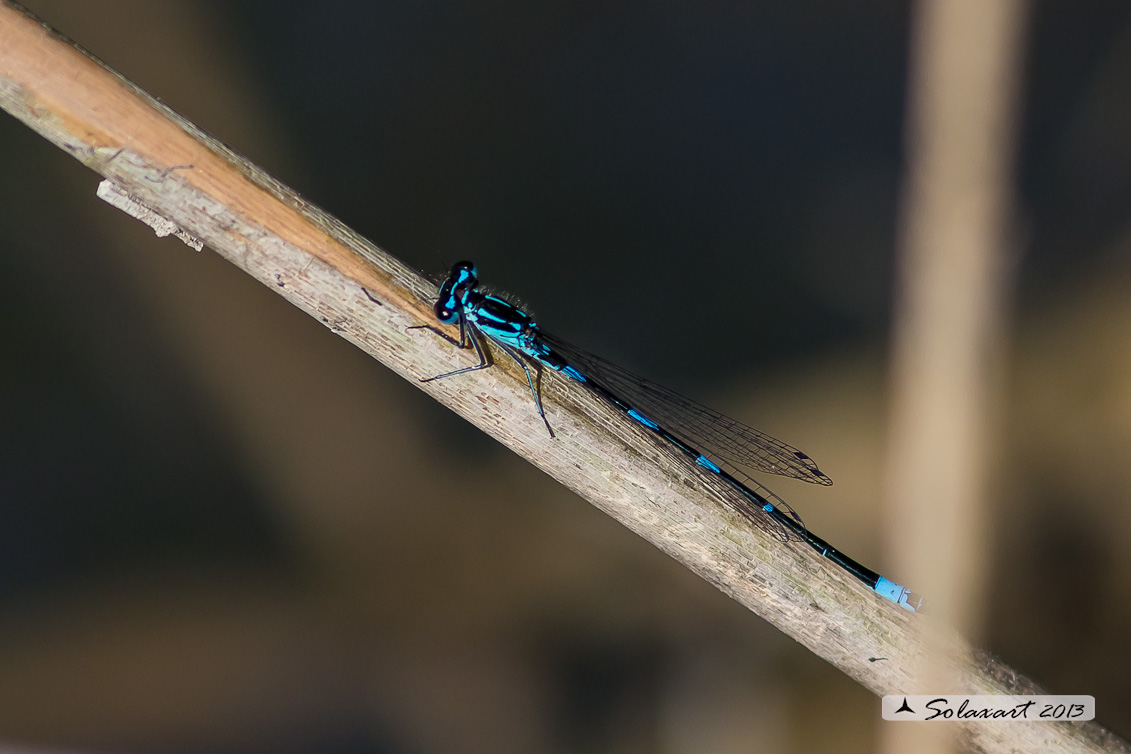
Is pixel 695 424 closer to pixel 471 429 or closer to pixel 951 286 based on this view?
pixel 471 429

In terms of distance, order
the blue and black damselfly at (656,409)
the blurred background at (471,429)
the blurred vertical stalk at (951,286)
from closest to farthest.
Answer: the blue and black damselfly at (656,409) < the blurred background at (471,429) < the blurred vertical stalk at (951,286)

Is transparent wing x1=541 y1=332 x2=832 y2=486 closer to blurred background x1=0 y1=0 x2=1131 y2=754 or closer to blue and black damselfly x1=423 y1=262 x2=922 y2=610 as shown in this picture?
blue and black damselfly x1=423 y1=262 x2=922 y2=610

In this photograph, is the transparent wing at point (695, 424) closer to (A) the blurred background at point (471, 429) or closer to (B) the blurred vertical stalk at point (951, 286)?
(A) the blurred background at point (471, 429)

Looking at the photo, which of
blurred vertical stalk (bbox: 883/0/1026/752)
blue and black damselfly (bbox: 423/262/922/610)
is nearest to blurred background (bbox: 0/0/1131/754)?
blurred vertical stalk (bbox: 883/0/1026/752)

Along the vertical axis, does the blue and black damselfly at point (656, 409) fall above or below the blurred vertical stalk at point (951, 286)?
below

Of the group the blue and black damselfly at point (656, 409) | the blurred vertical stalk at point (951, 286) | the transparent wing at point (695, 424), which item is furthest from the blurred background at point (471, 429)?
the blue and black damselfly at point (656, 409)

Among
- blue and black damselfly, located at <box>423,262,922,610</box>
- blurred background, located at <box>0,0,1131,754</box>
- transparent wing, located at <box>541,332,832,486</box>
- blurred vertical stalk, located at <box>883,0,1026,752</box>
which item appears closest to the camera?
blue and black damselfly, located at <box>423,262,922,610</box>

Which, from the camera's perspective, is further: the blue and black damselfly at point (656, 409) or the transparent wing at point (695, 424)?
the transparent wing at point (695, 424)
